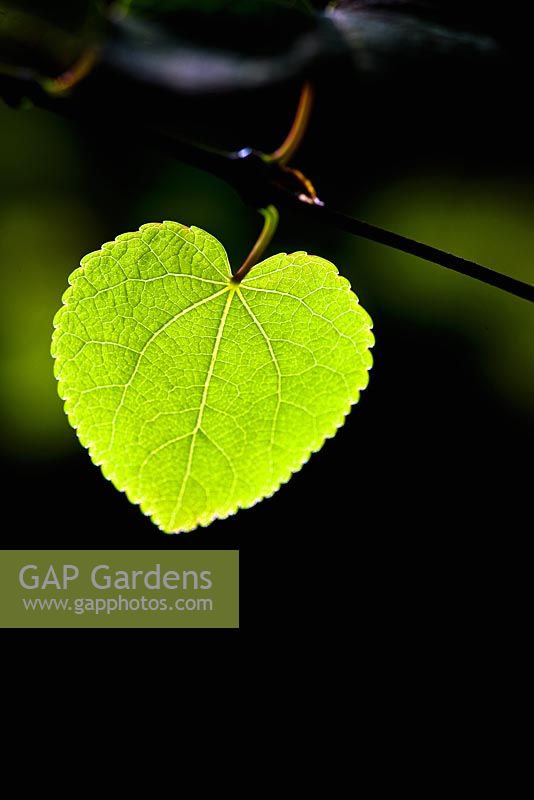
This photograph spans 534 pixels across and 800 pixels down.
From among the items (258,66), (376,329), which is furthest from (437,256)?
(376,329)

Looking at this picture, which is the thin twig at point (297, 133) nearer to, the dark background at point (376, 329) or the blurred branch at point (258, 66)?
the blurred branch at point (258, 66)

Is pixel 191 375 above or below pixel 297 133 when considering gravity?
below

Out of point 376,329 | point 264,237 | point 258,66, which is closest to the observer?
point 258,66

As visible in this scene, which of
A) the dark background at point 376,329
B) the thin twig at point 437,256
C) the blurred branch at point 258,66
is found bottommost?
the thin twig at point 437,256

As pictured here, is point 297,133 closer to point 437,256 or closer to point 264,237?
point 264,237

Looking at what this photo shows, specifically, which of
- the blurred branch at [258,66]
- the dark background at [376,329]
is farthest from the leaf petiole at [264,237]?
the dark background at [376,329]

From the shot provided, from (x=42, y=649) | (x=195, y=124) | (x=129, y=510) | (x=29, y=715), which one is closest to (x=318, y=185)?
(x=195, y=124)
